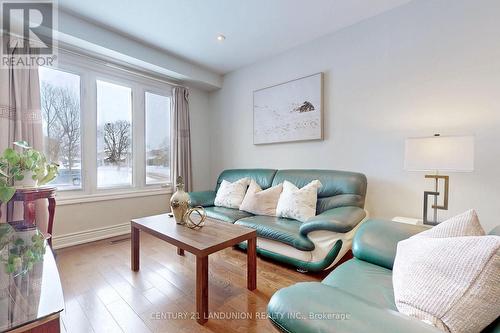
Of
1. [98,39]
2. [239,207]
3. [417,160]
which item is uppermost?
[98,39]

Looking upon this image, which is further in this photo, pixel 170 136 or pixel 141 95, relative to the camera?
pixel 170 136

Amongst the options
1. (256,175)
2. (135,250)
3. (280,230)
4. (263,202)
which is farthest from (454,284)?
(256,175)

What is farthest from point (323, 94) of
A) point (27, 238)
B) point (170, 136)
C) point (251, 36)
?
point (27, 238)

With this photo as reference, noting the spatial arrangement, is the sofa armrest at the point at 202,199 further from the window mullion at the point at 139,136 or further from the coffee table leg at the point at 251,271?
the coffee table leg at the point at 251,271

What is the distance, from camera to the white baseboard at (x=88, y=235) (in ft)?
8.37

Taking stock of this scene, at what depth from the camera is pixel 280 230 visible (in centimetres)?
203

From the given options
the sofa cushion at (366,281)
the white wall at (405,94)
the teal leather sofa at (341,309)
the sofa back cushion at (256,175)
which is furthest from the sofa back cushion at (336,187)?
the teal leather sofa at (341,309)

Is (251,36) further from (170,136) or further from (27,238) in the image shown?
(27,238)

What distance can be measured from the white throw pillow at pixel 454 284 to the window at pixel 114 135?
331 cm

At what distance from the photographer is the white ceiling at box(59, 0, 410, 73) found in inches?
84.8

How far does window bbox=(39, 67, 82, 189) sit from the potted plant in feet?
2.05

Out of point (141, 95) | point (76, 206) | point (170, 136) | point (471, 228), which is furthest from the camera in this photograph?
point (170, 136)

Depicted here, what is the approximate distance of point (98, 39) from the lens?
249 centimetres

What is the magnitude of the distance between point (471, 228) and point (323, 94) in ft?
6.94
